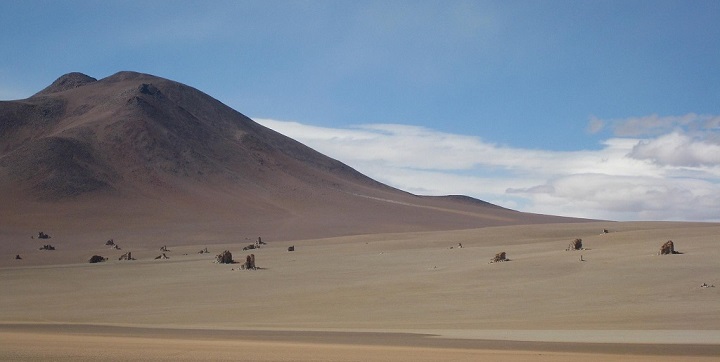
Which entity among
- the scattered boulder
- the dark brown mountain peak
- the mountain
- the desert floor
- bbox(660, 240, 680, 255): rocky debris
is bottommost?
the desert floor

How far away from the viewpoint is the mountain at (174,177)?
7738 cm

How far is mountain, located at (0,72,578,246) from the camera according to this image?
254ft

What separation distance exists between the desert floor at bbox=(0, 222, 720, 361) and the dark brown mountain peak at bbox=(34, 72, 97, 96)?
10481 cm

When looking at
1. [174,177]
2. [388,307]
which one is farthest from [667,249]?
[174,177]

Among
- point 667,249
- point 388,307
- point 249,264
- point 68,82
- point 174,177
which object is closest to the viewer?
point 388,307

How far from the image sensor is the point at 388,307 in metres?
21.4

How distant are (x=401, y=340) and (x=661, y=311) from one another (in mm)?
6466

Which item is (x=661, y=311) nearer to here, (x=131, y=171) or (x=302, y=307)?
(x=302, y=307)

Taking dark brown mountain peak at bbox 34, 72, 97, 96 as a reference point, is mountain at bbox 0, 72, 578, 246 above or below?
below

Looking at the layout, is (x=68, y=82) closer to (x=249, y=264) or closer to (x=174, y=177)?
(x=174, y=177)

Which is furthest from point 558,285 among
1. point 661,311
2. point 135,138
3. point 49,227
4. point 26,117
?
point 26,117

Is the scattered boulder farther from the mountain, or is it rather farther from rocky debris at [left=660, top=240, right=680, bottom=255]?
the mountain

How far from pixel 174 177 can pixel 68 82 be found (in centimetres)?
5229

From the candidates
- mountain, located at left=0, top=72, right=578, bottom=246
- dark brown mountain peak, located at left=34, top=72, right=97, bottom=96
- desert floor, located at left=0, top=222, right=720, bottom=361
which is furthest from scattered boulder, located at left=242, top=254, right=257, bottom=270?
dark brown mountain peak, located at left=34, top=72, right=97, bottom=96
